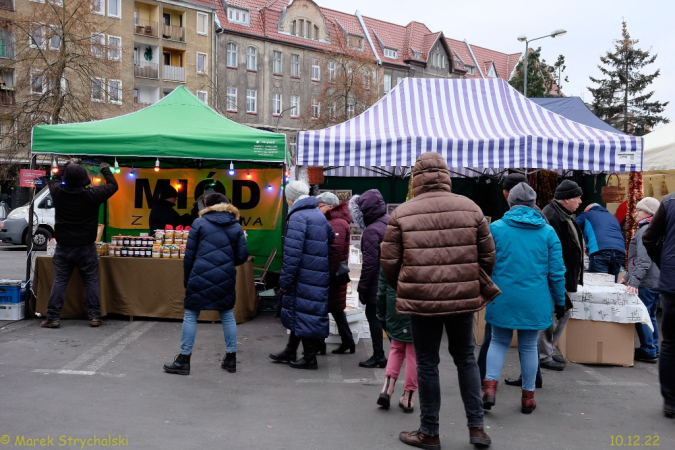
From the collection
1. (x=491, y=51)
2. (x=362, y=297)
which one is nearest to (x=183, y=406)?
(x=362, y=297)

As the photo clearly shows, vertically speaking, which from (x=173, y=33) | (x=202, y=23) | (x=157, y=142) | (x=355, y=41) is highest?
(x=355, y=41)

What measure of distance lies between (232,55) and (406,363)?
3822cm

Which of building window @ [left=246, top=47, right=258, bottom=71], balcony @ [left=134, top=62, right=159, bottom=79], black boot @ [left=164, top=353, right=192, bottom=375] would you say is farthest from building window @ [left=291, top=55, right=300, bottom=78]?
black boot @ [left=164, top=353, right=192, bottom=375]

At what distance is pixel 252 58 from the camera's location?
134ft

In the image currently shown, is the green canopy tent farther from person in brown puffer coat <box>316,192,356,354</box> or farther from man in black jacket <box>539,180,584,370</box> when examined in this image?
man in black jacket <box>539,180,584,370</box>

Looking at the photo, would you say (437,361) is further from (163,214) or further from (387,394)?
(163,214)

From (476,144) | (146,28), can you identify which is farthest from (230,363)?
(146,28)

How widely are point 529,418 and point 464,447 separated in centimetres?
85

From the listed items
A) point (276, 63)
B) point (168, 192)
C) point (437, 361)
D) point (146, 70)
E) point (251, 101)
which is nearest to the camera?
point (437, 361)

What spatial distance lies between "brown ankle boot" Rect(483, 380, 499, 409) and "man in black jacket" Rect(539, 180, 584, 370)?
1.31 m

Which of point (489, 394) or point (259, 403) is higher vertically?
point (489, 394)

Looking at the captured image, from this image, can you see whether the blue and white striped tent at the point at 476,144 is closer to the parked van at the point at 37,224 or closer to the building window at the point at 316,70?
the parked van at the point at 37,224

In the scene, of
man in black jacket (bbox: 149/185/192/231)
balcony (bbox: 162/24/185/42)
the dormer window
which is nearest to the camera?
man in black jacket (bbox: 149/185/192/231)

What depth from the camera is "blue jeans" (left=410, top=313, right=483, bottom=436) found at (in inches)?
146
